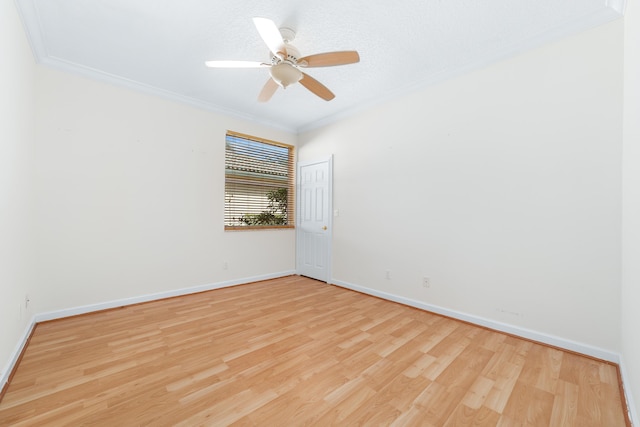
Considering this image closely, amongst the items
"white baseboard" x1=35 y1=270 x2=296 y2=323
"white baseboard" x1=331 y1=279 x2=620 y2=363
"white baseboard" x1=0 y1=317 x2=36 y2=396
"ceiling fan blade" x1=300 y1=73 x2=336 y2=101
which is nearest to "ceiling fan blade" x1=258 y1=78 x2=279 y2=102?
"ceiling fan blade" x1=300 y1=73 x2=336 y2=101

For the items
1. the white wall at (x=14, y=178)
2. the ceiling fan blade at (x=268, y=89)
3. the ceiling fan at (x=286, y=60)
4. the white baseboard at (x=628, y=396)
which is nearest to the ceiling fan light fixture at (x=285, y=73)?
the ceiling fan at (x=286, y=60)

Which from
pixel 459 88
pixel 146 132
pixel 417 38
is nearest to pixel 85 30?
pixel 146 132

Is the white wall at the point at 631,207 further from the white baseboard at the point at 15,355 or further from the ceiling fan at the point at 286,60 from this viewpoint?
the white baseboard at the point at 15,355

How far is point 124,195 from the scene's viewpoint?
322 centimetres

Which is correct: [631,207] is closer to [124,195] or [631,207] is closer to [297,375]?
[297,375]

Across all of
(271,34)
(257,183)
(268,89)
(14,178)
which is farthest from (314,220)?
(14,178)

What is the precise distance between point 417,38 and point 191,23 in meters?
2.03

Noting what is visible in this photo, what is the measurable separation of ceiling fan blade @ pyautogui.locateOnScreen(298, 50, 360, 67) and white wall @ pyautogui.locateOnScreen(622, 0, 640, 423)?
1754 millimetres

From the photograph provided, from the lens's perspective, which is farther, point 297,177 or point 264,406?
point 297,177

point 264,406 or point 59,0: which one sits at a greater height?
point 59,0

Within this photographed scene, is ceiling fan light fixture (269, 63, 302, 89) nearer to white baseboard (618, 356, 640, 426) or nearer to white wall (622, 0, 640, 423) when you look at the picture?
white wall (622, 0, 640, 423)

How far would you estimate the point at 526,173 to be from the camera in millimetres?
2443

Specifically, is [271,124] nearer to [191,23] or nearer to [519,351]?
[191,23]

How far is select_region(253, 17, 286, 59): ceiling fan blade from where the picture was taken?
1882 mm
